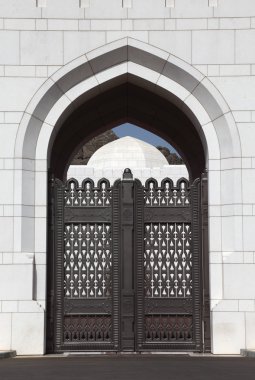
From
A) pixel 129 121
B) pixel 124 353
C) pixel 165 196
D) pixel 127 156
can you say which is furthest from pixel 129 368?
pixel 127 156

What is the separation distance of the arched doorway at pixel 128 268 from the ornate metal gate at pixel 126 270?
2 centimetres

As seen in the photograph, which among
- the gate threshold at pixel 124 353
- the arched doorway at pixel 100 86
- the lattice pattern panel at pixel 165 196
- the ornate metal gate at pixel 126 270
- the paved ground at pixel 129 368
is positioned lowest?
the gate threshold at pixel 124 353

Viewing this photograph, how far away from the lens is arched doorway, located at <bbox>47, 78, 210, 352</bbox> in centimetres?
1440

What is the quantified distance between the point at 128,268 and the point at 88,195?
1488 mm

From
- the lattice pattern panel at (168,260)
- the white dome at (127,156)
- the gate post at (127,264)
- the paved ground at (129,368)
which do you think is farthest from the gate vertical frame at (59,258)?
the white dome at (127,156)

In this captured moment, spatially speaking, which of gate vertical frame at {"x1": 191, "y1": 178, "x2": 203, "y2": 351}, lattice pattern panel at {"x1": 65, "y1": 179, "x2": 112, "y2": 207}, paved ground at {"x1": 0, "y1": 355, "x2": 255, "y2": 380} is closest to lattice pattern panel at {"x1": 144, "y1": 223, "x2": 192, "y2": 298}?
gate vertical frame at {"x1": 191, "y1": 178, "x2": 203, "y2": 351}

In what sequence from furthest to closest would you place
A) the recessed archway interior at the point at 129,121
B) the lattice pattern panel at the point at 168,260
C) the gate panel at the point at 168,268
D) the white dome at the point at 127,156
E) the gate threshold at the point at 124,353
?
the white dome at the point at 127,156 → the recessed archway interior at the point at 129,121 → the lattice pattern panel at the point at 168,260 → the gate panel at the point at 168,268 → the gate threshold at the point at 124,353

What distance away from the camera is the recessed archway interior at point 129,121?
17.3 m

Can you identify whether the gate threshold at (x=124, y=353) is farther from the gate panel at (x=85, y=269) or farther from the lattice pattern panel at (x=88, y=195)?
the lattice pattern panel at (x=88, y=195)

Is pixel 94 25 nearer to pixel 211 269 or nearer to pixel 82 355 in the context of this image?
pixel 211 269

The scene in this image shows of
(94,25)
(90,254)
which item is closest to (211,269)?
(90,254)

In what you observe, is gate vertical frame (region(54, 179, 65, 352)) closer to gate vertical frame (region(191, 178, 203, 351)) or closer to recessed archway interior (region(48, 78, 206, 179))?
recessed archway interior (region(48, 78, 206, 179))

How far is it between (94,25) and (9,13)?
147 centimetres

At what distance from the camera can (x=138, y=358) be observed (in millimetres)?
12969
